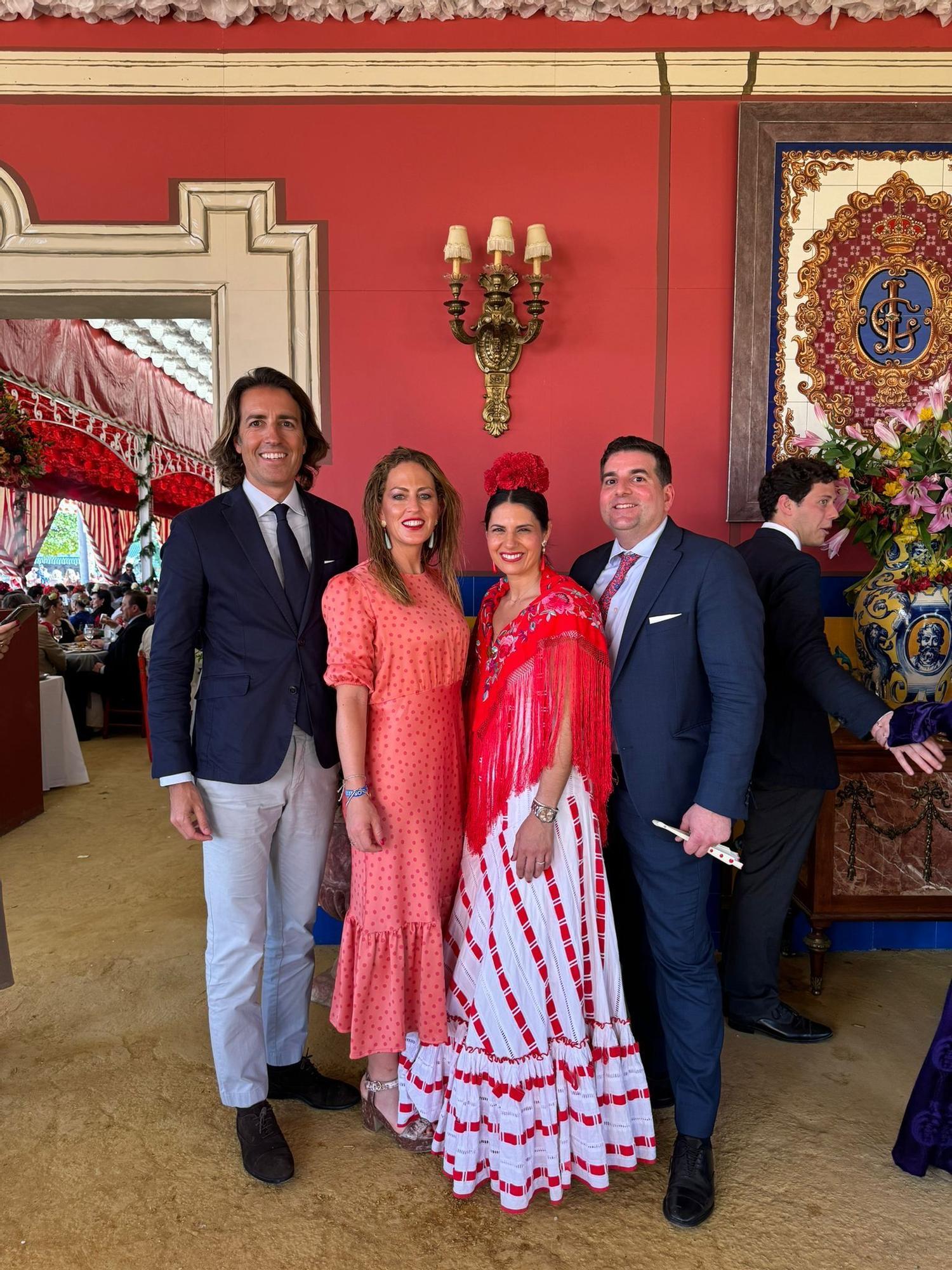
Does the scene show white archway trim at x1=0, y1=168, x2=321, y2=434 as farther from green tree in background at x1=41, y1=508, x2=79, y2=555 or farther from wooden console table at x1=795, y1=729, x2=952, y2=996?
green tree in background at x1=41, y1=508, x2=79, y2=555

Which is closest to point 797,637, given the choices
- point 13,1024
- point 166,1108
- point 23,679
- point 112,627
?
point 166,1108

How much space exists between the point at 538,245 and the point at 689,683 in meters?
1.88

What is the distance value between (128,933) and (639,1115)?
2.48 metres

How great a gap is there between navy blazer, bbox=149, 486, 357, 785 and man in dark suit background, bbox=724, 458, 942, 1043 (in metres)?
1.49

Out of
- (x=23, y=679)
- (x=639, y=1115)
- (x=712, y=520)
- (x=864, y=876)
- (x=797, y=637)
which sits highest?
(x=712, y=520)

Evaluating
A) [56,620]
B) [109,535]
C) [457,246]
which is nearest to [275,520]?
[457,246]

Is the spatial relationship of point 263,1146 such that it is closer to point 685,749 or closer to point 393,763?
point 393,763

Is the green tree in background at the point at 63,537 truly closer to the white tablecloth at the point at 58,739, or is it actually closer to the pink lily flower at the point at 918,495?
the white tablecloth at the point at 58,739

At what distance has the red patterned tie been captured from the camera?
2189 millimetres

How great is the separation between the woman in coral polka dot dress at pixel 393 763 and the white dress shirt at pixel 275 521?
0.22m

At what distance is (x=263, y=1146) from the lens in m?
2.12

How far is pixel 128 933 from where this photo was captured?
3582mm

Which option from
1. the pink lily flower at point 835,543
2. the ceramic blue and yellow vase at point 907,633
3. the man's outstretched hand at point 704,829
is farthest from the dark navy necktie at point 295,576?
the ceramic blue and yellow vase at point 907,633

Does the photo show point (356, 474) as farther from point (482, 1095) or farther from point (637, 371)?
point (482, 1095)
